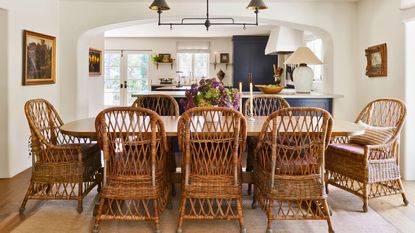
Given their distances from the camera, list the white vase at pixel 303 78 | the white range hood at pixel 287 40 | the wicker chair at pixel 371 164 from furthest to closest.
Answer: the white range hood at pixel 287 40 → the white vase at pixel 303 78 → the wicker chair at pixel 371 164

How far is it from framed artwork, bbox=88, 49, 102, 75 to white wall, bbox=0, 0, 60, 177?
6.15ft

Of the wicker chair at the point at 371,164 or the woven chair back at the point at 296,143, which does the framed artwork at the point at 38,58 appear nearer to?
the woven chair back at the point at 296,143

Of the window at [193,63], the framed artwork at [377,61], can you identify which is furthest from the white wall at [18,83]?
the window at [193,63]

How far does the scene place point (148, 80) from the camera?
37.0 ft

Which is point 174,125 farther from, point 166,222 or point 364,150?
point 364,150

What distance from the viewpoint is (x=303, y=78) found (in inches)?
228

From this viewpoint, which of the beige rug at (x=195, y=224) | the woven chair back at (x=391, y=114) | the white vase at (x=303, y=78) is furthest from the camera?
the white vase at (x=303, y=78)

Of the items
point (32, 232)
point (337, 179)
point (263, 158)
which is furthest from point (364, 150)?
point (32, 232)

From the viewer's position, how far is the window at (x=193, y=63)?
1125 centimetres

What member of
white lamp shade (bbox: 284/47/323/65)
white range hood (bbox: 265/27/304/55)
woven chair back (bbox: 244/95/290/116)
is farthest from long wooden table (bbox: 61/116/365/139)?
white range hood (bbox: 265/27/304/55)

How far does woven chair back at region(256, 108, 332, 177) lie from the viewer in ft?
8.52

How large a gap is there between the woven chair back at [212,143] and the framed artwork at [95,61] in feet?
15.2

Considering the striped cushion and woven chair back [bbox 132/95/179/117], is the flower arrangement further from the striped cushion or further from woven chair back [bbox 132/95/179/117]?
the striped cushion

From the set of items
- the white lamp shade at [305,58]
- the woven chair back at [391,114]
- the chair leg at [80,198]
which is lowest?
the chair leg at [80,198]
